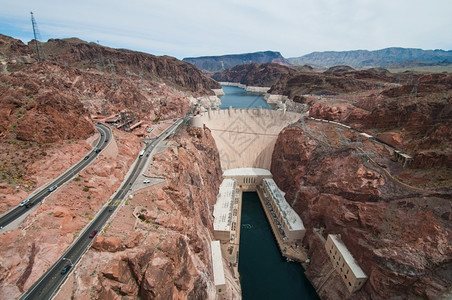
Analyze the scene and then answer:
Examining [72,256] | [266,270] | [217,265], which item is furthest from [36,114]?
[266,270]

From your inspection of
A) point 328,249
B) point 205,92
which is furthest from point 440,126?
point 205,92

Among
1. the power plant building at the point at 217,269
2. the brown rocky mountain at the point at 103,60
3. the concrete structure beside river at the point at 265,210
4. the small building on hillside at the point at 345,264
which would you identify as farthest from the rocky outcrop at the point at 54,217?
the brown rocky mountain at the point at 103,60

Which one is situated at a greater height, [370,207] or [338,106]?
[338,106]

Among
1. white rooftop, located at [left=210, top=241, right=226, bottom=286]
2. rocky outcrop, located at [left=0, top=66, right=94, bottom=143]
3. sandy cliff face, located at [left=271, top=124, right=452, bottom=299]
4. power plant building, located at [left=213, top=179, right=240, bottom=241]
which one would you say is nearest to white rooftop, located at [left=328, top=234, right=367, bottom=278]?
sandy cliff face, located at [left=271, top=124, right=452, bottom=299]

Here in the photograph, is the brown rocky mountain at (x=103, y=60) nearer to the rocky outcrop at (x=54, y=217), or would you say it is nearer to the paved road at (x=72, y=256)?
the rocky outcrop at (x=54, y=217)

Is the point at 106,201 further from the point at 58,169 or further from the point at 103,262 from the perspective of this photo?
the point at 103,262
